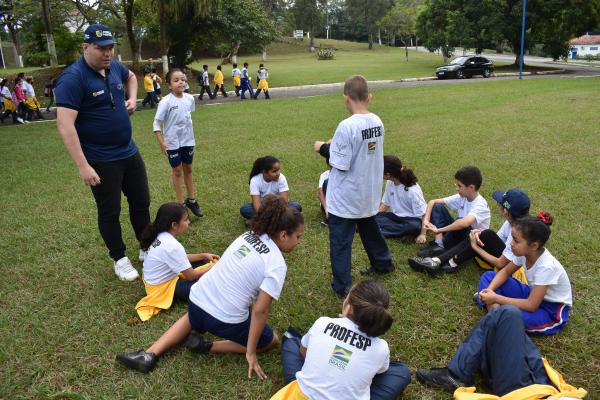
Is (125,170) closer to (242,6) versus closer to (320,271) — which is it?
(320,271)

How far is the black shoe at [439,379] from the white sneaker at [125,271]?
2678 mm

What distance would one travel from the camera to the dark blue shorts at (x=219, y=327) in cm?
292

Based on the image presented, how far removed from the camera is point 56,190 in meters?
7.00

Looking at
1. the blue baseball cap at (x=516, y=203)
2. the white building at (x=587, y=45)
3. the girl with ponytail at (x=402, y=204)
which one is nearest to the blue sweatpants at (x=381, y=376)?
the blue baseball cap at (x=516, y=203)

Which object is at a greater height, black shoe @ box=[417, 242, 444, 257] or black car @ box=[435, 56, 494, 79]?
black car @ box=[435, 56, 494, 79]

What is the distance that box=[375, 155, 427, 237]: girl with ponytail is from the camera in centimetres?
475

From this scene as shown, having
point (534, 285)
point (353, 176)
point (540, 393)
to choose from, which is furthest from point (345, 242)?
point (540, 393)

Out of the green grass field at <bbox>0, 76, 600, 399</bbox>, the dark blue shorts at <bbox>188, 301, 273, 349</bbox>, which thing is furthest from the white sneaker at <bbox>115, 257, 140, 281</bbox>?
the dark blue shorts at <bbox>188, 301, 273, 349</bbox>

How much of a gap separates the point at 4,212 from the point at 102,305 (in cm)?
336

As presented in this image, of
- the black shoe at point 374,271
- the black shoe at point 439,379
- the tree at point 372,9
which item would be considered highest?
the tree at point 372,9

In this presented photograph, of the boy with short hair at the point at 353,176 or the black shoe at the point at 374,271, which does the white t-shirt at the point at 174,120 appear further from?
the black shoe at the point at 374,271

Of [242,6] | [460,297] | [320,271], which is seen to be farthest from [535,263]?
[242,6]

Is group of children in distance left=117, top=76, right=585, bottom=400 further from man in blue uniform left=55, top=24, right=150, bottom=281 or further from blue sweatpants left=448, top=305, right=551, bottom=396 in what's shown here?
man in blue uniform left=55, top=24, right=150, bottom=281

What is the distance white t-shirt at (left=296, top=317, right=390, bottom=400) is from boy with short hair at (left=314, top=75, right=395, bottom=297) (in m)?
1.34
